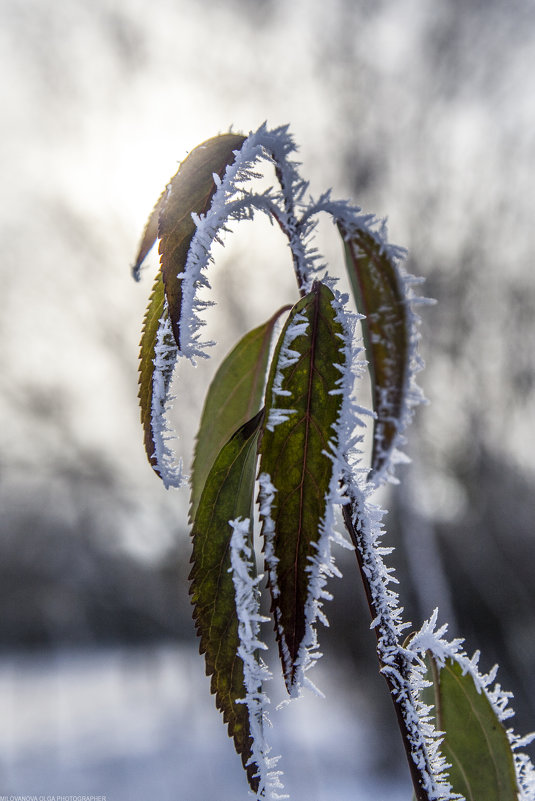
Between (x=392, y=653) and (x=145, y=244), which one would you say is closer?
(x=392, y=653)

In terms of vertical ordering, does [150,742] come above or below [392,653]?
above

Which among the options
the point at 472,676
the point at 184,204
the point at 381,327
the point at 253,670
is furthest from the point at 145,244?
the point at 472,676

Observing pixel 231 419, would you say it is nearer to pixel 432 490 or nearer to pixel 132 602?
pixel 432 490

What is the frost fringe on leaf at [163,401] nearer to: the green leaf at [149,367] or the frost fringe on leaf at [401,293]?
the green leaf at [149,367]

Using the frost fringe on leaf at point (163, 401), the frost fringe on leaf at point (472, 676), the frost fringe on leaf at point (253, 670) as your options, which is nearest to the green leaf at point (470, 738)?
the frost fringe on leaf at point (472, 676)

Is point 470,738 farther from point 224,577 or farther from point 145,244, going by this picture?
point 145,244

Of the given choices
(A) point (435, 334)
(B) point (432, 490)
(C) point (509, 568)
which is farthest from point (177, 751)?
(A) point (435, 334)
